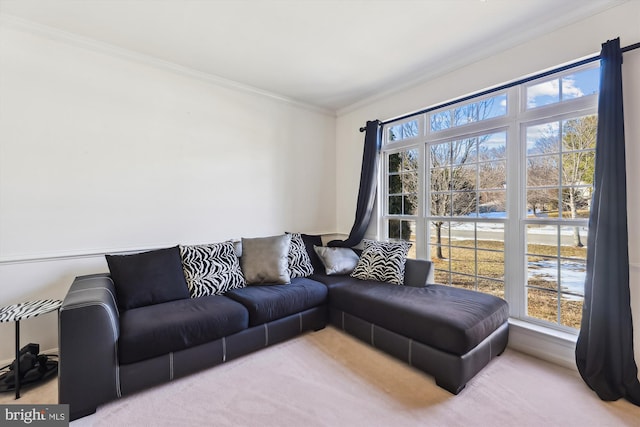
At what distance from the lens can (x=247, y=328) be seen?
2303mm

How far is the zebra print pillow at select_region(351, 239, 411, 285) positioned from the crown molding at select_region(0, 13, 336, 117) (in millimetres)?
2242

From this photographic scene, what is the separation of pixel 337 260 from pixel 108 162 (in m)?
2.43

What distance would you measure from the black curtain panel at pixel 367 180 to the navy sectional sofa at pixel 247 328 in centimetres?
98

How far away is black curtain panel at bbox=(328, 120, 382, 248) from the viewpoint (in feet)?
11.7

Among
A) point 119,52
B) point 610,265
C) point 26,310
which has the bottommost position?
point 26,310

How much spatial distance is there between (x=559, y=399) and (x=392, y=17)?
284 centimetres

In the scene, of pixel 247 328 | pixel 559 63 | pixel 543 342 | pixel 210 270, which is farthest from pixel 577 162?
pixel 210 270

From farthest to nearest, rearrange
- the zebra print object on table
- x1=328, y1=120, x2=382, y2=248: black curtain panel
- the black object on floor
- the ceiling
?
x1=328, y1=120, x2=382, y2=248: black curtain panel < the ceiling < the black object on floor < the zebra print object on table

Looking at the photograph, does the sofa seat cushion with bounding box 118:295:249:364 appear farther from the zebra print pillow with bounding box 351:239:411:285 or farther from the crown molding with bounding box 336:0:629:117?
the crown molding with bounding box 336:0:629:117

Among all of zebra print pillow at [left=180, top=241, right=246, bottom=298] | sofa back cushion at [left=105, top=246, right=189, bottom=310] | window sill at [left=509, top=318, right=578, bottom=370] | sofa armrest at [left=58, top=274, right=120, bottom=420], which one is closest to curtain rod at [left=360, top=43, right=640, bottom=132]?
window sill at [left=509, top=318, right=578, bottom=370]

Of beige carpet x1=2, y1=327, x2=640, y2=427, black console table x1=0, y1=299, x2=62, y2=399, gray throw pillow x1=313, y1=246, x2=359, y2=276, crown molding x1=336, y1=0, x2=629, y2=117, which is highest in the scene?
crown molding x1=336, y1=0, x2=629, y2=117

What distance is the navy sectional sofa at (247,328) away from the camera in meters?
1.64

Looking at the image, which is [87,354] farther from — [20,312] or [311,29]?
[311,29]

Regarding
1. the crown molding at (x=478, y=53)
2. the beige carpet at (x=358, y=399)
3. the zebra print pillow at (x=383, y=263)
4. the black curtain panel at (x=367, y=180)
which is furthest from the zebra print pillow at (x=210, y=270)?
the crown molding at (x=478, y=53)
